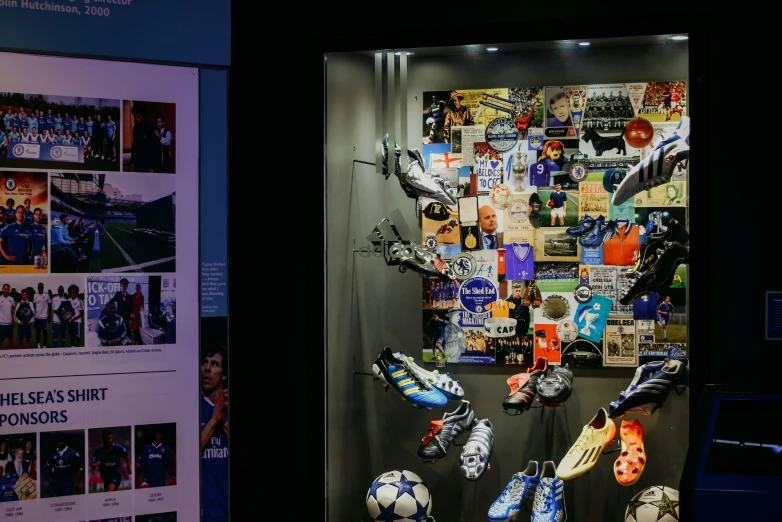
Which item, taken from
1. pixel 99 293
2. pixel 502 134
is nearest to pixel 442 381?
pixel 502 134

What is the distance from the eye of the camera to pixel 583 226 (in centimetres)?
299

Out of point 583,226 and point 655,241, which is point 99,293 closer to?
point 583,226

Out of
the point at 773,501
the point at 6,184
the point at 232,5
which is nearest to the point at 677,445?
the point at 773,501

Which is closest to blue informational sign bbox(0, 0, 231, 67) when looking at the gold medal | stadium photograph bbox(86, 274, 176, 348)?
stadium photograph bbox(86, 274, 176, 348)

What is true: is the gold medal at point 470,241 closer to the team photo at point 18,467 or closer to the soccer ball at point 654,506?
the soccer ball at point 654,506

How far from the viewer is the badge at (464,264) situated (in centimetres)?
307

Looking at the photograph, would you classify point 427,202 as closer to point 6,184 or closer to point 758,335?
point 758,335

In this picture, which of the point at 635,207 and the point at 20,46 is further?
the point at 635,207

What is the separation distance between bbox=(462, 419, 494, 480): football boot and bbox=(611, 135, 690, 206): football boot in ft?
3.51

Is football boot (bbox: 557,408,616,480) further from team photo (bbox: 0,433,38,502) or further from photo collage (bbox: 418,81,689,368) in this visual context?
team photo (bbox: 0,433,38,502)

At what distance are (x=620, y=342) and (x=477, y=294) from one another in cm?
61

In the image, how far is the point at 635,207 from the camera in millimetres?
2912

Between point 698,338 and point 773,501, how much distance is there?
99cm

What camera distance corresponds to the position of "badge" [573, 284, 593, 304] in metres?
2.99
